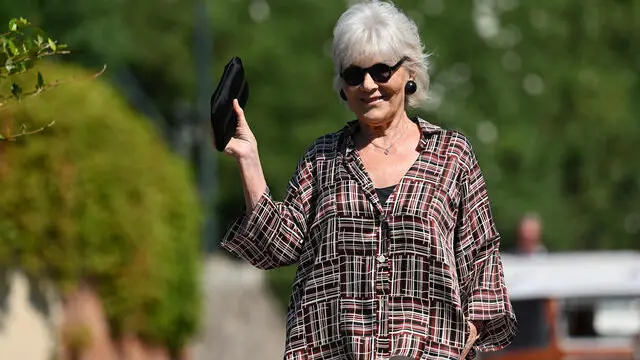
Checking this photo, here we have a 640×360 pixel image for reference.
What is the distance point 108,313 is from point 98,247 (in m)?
0.98

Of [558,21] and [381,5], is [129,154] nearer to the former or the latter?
[381,5]

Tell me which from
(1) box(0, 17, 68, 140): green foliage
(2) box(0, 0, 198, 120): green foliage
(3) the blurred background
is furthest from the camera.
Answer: (2) box(0, 0, 198, 120): green foliage

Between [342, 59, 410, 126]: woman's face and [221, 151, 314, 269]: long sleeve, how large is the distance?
24 cm

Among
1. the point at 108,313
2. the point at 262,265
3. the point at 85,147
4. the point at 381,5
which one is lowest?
the point at 262,265

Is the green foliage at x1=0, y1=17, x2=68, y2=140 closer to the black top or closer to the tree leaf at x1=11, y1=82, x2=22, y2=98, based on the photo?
the tree leaf at x1=11, y1=82, x2=22, y2=98

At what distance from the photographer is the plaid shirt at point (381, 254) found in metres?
5.08

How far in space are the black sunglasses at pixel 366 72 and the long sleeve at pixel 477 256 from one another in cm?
32

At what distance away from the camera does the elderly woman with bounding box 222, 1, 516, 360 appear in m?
5.09

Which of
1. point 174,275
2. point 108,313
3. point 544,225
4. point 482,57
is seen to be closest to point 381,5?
point 108,313

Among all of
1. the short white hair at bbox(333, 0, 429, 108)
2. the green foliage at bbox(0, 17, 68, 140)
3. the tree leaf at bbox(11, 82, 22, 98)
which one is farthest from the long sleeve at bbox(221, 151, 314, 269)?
the tree leaf at bbox(11, 82, 22, 98)

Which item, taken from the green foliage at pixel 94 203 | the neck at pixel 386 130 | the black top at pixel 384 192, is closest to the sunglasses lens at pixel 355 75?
the neck at pixel 386 130

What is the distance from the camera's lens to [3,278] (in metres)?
14.1

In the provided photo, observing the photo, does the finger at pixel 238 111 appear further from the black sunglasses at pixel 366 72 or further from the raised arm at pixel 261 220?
the black sunglasses at pixel 366 72

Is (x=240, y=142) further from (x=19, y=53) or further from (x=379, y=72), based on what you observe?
(x=19, y=53)
